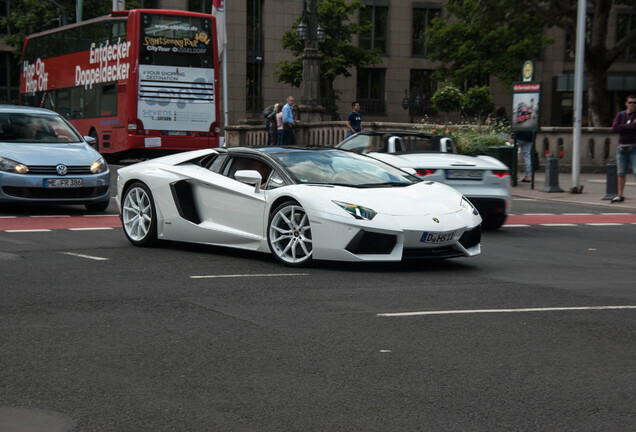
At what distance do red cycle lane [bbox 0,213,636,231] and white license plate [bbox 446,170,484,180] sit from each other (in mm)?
1896

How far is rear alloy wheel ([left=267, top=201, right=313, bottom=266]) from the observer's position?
921cm

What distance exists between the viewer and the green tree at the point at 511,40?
35562 millimetres

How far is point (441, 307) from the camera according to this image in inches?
287

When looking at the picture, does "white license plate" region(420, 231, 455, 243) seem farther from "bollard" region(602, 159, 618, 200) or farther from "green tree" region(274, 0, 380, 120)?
"green tree" region(274, 0, 380, 120)

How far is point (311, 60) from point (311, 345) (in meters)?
27.2

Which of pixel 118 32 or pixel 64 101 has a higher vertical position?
pixel 118 32

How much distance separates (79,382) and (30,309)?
215 cm

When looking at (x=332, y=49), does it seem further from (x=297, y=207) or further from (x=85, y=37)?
(x=297, y=207)

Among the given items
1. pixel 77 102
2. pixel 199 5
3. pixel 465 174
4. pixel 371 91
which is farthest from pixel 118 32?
pixel 371 91

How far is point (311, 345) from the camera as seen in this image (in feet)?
19.4

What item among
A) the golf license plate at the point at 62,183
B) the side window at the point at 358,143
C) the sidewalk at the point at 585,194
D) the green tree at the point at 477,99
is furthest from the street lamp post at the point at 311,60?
the golf license plate at the point at 62,183

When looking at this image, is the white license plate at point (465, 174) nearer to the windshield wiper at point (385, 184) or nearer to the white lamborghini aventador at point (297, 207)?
the white lamborghini aventador at point (297, 207)

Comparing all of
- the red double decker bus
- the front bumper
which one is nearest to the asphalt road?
the front bumper

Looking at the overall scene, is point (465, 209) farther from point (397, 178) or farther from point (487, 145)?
point (487, 145)
